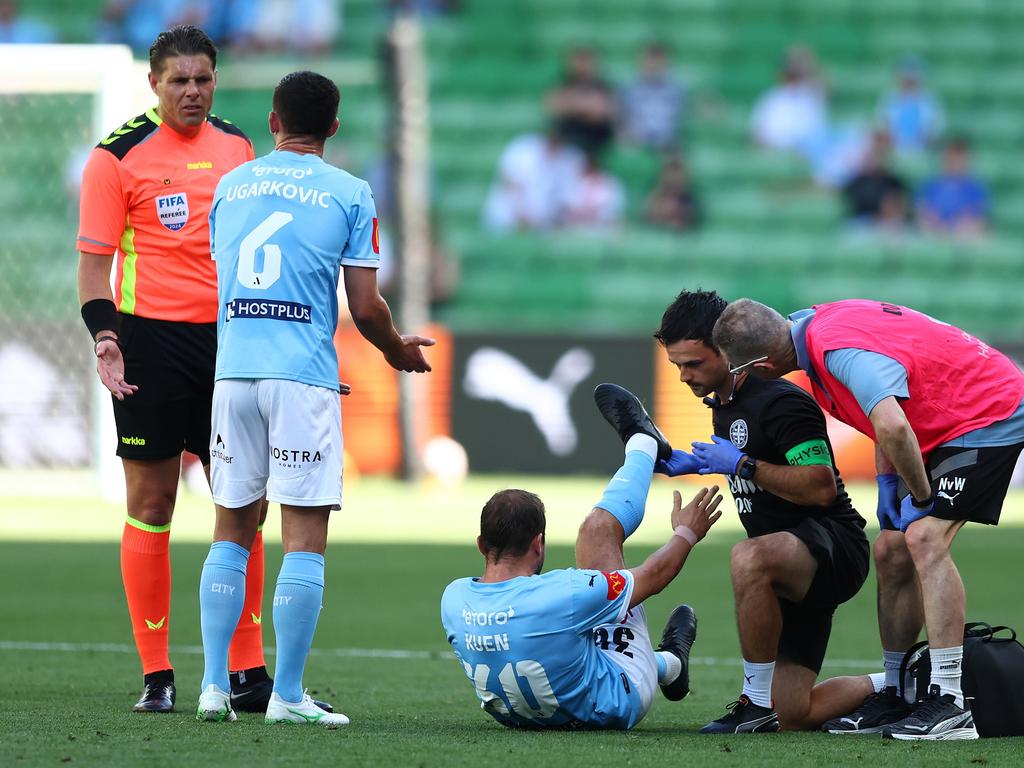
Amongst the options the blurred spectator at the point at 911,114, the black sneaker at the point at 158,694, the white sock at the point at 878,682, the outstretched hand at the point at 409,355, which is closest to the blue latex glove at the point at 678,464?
the outstretched hand at the point at 409,355

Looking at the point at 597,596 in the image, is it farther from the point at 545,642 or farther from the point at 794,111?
the point at 794,111

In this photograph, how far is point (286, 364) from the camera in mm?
5156

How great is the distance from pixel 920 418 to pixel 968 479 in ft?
0.80

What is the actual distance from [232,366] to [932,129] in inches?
694

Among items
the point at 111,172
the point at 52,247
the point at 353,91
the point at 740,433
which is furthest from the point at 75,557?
the point at 353,91

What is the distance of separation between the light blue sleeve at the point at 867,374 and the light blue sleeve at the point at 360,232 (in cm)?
146

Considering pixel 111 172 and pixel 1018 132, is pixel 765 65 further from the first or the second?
pixel 111 172

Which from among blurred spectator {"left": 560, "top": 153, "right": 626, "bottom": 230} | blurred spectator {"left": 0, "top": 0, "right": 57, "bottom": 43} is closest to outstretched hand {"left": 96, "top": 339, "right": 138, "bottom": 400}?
blurred spectator {"left": 560, "top": 153, "right": 626, "bottom": 230}

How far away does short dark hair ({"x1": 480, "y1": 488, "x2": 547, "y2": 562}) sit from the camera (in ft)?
16.4

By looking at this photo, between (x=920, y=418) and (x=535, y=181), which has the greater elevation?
(x=535, y=181)

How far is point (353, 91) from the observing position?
2212 centimetres

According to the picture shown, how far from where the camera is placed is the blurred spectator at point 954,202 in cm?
2070

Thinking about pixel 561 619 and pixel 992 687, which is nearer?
pixel 561 619

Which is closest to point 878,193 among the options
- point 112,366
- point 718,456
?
point 718,456
